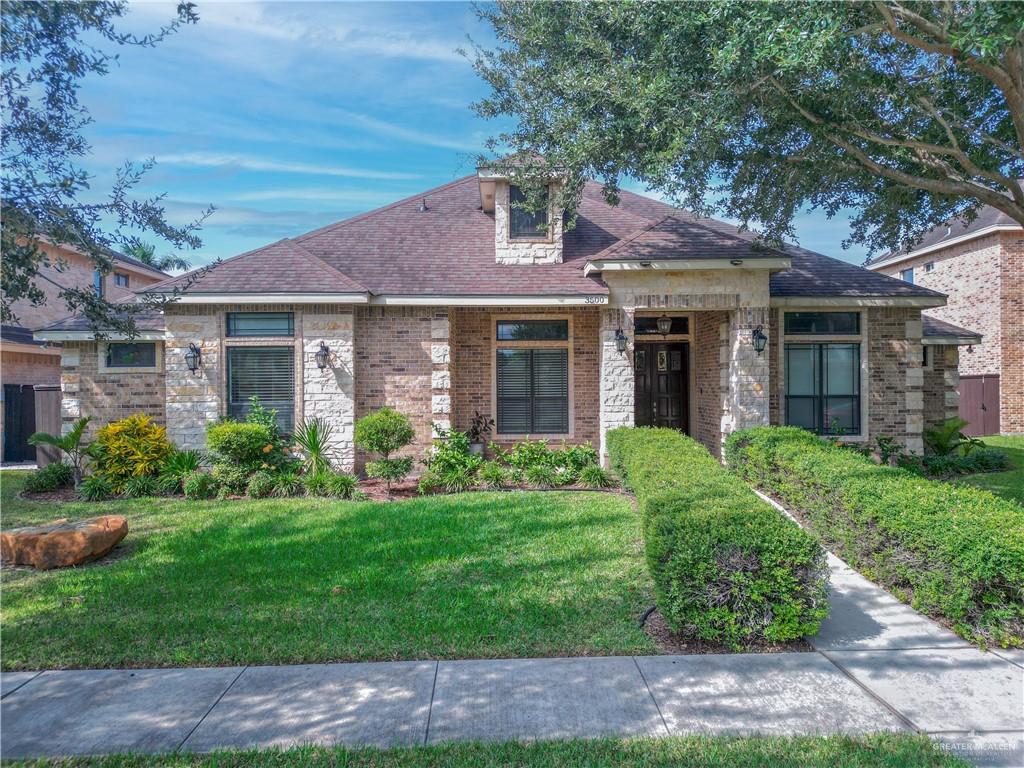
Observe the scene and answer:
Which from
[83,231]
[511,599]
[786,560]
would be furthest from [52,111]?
[786,560]

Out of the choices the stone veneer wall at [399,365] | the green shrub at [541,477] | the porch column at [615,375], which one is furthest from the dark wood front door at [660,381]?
the stone veneer wall at [399,365]

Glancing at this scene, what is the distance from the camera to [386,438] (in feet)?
32.8

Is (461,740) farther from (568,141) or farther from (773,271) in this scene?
(773,271)

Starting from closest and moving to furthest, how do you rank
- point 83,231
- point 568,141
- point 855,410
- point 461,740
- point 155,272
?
point 461,740, point 83,231, point 568,141, point 855,410, point 155,272

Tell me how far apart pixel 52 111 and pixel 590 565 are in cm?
631

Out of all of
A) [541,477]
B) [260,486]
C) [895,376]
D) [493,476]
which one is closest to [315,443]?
[260,486]

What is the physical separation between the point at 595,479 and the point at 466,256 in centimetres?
515

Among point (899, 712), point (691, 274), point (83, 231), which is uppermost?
point (691, 274)

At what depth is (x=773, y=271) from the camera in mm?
11039

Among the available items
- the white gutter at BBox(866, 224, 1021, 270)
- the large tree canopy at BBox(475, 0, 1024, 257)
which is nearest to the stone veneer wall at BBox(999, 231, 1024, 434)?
the white gutter at BBox(866, 224, 1021, 270)

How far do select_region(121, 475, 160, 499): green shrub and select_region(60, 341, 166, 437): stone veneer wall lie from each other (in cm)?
194

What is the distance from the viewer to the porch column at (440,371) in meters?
11.1

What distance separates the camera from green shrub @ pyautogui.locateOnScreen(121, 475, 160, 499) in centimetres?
986

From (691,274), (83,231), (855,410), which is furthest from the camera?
(855,410)
